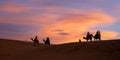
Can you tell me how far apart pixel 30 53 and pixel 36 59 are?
16.3ft

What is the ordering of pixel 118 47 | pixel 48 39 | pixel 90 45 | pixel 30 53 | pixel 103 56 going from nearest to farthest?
pixel 103 56, pixel 118 47, pixel 90 45, pixel 30 53, pixel 48 39

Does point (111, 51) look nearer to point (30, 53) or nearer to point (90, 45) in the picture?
point (90, 45)

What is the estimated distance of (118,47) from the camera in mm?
38344

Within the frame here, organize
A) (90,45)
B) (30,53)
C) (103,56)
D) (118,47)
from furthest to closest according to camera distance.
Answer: (30,53), (90,45), (118,47), (103,56)

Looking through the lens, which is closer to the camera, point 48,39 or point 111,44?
point 111,44

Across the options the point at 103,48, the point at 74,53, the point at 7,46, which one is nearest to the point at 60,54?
the point at 74,53

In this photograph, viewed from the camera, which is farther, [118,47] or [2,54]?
[2,54]

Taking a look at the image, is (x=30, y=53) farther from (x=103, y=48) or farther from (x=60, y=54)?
(x=103, y=48)

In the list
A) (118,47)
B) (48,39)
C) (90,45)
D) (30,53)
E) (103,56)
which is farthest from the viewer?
(48,39)

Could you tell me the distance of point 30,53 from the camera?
45156 mm

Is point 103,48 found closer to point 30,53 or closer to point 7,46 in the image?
point 30,53

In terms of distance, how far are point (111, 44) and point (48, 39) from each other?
14.7 meters

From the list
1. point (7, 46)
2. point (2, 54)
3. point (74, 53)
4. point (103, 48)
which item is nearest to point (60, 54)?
point (74, 53)

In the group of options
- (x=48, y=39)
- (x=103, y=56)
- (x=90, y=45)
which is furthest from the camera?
(x=48, y=39)
